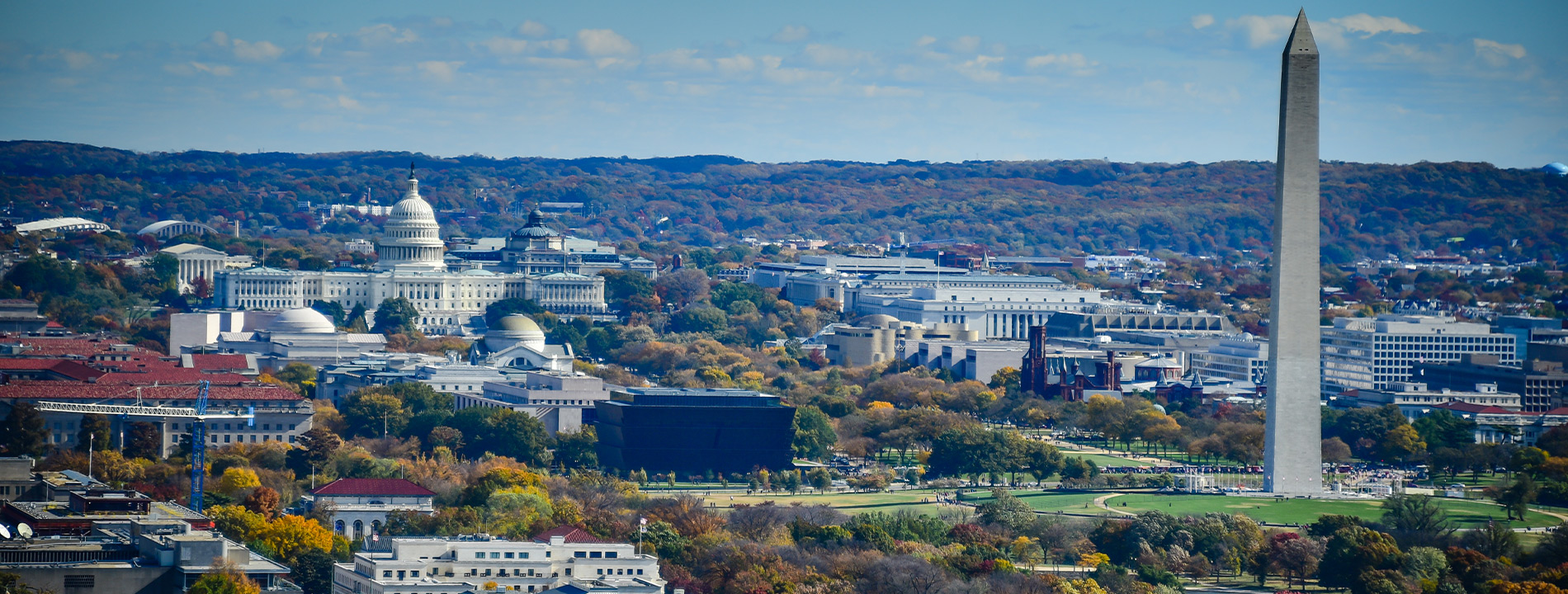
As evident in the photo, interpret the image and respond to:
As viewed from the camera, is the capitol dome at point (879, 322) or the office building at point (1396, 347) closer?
the office building at point (1396, 347)

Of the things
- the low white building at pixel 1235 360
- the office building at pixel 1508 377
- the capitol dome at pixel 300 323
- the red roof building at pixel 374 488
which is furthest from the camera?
the capitol dome at pixel 300 323

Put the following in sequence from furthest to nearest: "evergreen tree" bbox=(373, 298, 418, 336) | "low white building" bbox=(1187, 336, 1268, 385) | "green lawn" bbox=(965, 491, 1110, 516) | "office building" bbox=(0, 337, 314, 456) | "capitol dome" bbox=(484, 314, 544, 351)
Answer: "evergreen tree" bbox=(373, 298, 418, 336) < "low white building" bbox=(1187, 336, 1268, 385) < "capitol dome" bbox=(484, 314, 544, 351) < "office building" bbox=(0, 337, 314, 456) < "green lawn" bbox=(965, 491, 1110, 516)

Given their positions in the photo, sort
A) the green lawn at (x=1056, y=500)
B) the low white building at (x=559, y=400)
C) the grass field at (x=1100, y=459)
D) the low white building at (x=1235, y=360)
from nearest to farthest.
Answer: the green lawn at (x=1056, y=500)
the grass field at (x=1100, y=459)
the low white building at (x=559, y=400)
the low white building at (x=1235, y=360)

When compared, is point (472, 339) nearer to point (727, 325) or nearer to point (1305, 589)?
point (727, 325)

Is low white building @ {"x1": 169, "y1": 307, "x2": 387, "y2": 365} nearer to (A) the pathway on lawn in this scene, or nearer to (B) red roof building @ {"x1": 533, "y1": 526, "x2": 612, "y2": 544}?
(A) the pathway on lawn

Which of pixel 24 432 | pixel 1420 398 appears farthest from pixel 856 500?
pixel 1420 398

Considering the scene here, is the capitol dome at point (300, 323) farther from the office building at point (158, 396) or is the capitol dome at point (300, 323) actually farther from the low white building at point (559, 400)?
the low white building at point (559, 400)

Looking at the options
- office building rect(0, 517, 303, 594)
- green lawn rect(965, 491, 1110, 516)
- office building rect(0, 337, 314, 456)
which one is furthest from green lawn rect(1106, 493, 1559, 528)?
office building rect(0, 517, 303, 594)

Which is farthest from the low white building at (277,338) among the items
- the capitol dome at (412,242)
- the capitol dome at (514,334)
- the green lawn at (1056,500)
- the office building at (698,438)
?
the green lawn at (1056,500)
